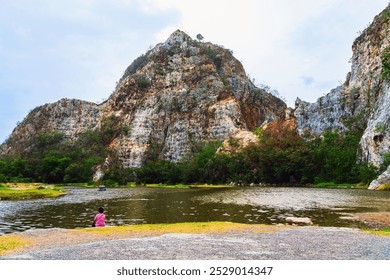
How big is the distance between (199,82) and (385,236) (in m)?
179

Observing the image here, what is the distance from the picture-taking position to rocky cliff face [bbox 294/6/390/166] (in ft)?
335

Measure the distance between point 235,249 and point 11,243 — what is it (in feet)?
42.4

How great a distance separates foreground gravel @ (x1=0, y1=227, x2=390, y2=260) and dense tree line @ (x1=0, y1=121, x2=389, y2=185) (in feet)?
263

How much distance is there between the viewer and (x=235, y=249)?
57.9 ft

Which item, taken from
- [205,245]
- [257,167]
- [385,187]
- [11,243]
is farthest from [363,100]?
[11,243]

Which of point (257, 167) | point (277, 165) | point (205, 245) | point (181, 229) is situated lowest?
point (181, 229)

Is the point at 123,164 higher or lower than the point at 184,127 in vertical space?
lower

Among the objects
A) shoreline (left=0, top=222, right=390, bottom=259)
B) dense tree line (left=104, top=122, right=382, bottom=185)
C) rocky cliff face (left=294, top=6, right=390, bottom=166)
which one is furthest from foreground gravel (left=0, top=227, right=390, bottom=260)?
rocky cliff face (left=294, top=6, right=390, bottom=166)

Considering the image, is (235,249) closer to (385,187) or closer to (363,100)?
(385,187)

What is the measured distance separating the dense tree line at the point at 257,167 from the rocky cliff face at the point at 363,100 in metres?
5.62

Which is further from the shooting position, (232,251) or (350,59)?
(350,59)

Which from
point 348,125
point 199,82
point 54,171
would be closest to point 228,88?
point 199,82

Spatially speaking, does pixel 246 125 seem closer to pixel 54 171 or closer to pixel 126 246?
pixel 54 171
